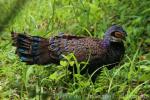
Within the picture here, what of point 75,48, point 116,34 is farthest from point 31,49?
point 116,34

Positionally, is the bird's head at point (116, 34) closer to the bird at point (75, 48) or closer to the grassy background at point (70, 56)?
the bird at point (75, 48)

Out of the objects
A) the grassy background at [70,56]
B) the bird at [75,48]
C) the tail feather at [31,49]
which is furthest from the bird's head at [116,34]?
the tail feather at [31,49]

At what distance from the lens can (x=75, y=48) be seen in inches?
159

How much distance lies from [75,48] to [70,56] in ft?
0.70

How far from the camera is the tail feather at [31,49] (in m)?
4.13

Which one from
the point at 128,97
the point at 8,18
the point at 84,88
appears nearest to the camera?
the point at 8,18

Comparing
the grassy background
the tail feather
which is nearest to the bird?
the tail feather

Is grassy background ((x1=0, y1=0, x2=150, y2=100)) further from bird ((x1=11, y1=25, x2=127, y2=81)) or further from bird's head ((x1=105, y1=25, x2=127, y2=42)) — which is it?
bird's head ((x1=105, y1=25, x2=127, y2=42))

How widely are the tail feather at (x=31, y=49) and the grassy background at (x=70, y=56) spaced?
0.45 feet

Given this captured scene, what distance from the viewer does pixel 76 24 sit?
5.27 meters

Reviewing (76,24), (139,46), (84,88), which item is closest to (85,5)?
(76,24)

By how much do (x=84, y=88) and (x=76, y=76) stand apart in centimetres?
18

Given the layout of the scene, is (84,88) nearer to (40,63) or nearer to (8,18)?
(40,63)

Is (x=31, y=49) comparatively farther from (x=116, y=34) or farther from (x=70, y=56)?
(x=116, y=34)
